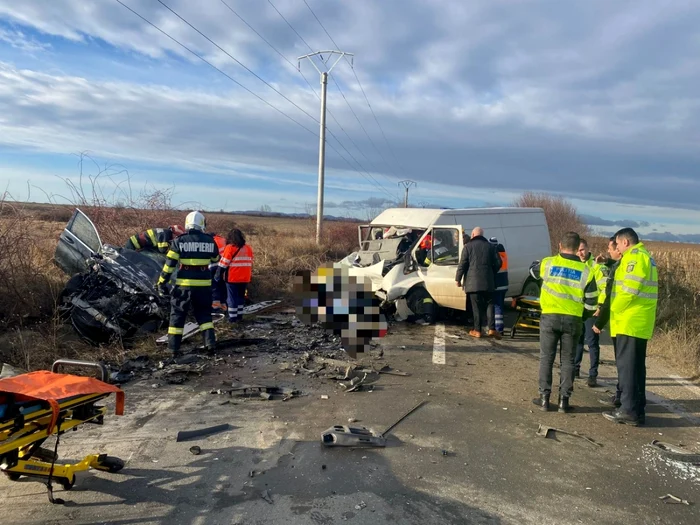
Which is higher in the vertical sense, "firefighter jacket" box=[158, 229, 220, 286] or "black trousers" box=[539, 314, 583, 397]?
"firefighter jacket" box=[158, 229, 220, 286]

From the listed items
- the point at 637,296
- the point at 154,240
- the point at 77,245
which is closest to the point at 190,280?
the point at 154,240

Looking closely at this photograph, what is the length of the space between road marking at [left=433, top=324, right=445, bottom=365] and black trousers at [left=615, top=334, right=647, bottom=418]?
234 cm

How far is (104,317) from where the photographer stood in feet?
22.9

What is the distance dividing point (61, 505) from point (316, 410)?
2.32 metres

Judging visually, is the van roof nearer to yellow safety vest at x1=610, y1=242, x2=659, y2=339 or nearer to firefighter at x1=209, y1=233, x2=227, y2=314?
firefighter at x1=209, y1=233, x2=227, y2=314

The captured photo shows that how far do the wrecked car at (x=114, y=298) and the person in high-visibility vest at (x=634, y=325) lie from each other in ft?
19.9

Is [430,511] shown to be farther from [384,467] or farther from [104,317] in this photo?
[104,317]

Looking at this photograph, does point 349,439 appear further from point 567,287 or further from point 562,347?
point 567,287

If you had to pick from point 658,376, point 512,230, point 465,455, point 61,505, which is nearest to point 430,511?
point 465,455

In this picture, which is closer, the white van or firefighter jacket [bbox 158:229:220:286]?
firefighter jacket [bbox 158:229:220:286]

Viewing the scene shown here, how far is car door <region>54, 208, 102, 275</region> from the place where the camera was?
824 centimetres

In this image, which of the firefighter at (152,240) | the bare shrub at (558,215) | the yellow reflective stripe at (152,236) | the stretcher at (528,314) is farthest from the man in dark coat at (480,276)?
the bare shrub at (558,215)

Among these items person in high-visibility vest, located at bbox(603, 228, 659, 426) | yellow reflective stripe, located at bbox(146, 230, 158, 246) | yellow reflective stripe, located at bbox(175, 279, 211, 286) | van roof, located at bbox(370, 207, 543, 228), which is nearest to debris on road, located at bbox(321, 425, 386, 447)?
person in high-visibility vest, located at bbox(603, 228, 659, 426)

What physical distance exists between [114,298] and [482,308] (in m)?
5.76
